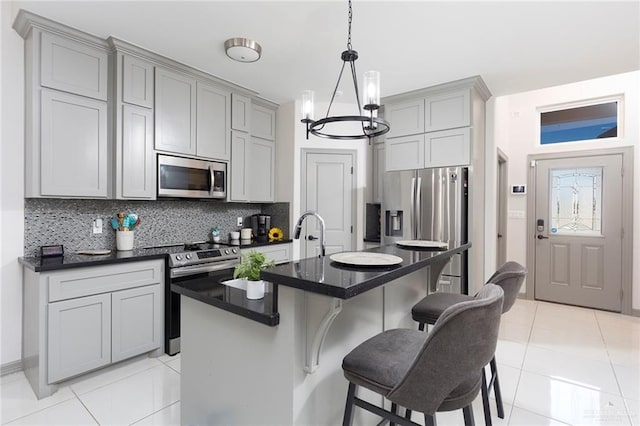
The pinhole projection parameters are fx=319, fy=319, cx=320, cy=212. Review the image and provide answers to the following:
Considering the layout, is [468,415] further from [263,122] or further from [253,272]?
[263,122]

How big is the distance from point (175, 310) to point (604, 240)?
5316mm

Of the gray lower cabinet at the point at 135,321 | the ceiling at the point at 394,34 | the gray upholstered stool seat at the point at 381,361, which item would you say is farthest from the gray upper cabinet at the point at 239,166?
the gray upholstered stool seat at the point at 381,361

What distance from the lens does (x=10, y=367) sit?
2447 millimetres

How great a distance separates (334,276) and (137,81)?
8.84ft

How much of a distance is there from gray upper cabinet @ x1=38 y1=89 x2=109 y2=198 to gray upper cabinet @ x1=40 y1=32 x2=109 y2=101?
2.8 inches

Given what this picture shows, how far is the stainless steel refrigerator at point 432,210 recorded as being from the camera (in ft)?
10.9

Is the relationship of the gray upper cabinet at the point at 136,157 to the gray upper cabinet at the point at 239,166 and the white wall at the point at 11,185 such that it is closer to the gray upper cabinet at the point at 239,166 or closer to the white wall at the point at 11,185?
the white wall at the point at 11,185

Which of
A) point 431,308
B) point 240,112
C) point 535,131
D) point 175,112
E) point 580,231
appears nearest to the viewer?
point 431,308

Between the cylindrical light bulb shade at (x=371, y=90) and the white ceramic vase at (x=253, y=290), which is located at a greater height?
the cylindrical light bulb shade at (x=371, y=90)

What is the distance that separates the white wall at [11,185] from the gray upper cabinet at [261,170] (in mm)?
2088

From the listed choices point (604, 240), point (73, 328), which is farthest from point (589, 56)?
point (73, 328)

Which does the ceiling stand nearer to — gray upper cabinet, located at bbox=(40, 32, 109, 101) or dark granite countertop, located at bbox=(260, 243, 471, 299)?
gray upper cabinet, located at bbox=(40, 32, 109, 101)

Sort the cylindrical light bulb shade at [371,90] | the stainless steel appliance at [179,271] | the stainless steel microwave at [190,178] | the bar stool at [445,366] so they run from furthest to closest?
the stainless steel microwave at [190,178] < the stainless steel appliance at [179,271] < the cylindrical light bulb shade at [371,90] < the bar stool at [445,366]

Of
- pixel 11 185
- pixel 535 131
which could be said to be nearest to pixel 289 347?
pixel 11 185
